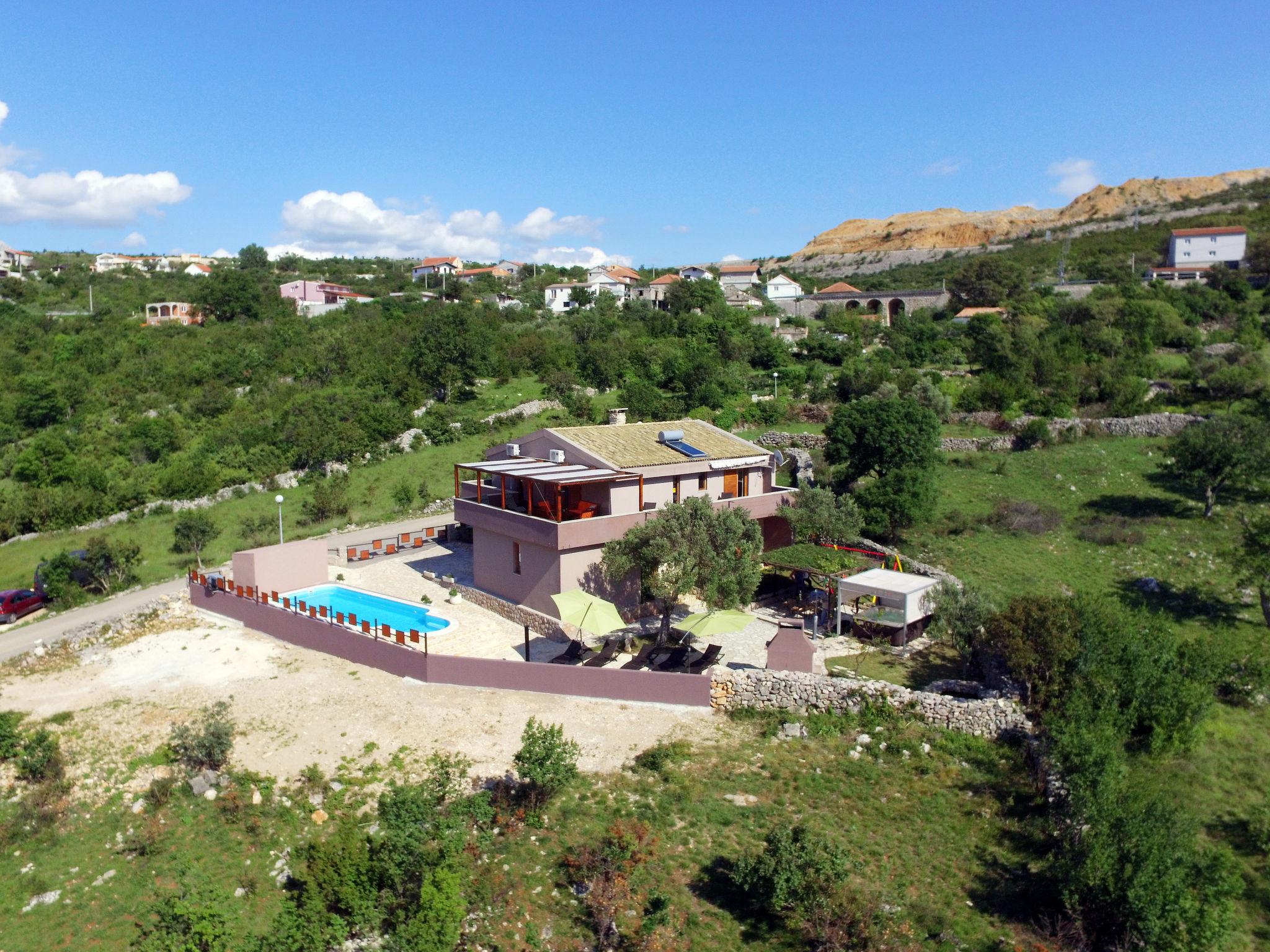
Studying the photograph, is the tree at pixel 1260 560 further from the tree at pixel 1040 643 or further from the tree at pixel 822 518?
the tree at pixel 822 518

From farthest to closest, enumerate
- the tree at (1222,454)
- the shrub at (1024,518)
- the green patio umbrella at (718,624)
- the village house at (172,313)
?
the village house at (172,313)
the tree at (1222,454)
the shrub at (1024,518)
the green patio umbrella at (718,624)

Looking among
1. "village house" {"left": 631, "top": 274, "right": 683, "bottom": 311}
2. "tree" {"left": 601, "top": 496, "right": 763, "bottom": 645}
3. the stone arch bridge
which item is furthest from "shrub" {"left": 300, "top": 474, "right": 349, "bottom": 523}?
the stone arch bridge

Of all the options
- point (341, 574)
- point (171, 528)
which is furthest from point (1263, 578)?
point (171, 528)

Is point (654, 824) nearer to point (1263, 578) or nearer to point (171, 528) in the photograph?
point (1263, 578)

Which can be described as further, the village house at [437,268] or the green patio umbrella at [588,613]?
the village house at [437,268]

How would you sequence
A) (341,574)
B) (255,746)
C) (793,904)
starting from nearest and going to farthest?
(793,904)
(255,746)
(341,574)

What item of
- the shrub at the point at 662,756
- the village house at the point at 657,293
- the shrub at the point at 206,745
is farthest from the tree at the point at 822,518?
the village house at the point at 657,293

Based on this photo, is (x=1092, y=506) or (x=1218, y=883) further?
(x=1092, y=506)
